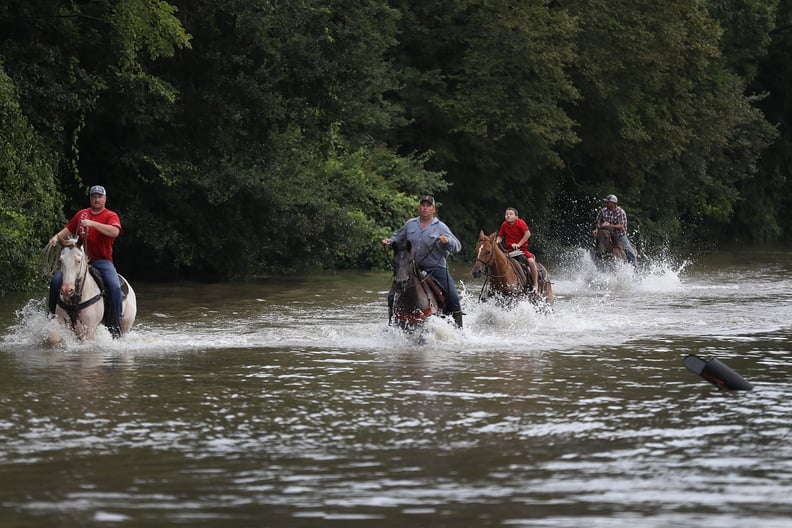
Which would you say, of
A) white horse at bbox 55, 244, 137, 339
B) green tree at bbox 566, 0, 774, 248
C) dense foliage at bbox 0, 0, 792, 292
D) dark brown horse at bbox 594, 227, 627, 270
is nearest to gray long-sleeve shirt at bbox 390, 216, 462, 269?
white horse at bbox 55, 244, 137, 339

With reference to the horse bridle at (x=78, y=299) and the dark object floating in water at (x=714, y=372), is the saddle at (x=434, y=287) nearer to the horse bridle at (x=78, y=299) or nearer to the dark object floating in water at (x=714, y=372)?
the horse bridle at (x=78, y=299)

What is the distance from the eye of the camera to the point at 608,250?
3262 centimetres

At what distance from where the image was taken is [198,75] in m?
31.9

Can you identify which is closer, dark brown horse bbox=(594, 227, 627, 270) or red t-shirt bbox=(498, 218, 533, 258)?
red t-shirt bbox=(498, 218, 533, 258)

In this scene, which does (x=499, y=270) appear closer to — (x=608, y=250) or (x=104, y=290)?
(x=104, y=290)

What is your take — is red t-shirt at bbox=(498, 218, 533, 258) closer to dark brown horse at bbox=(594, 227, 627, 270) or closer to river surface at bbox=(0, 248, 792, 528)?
river surface at bbox=(0, 248, 792, 528)

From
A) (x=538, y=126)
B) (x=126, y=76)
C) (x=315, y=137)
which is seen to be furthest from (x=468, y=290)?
(x=538, y=126)

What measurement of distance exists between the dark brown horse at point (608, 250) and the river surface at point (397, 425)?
1011cm

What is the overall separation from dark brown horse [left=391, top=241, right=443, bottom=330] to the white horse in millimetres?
3544

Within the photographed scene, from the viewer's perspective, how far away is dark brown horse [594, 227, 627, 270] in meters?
32.3

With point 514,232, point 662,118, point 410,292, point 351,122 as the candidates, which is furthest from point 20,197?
point 662,118

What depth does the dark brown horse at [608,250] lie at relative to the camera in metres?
32.3

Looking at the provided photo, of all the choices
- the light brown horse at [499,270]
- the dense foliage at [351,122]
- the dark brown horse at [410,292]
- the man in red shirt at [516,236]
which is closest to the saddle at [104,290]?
the dark brown horse at [410,292]

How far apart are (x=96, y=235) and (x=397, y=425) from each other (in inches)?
264
